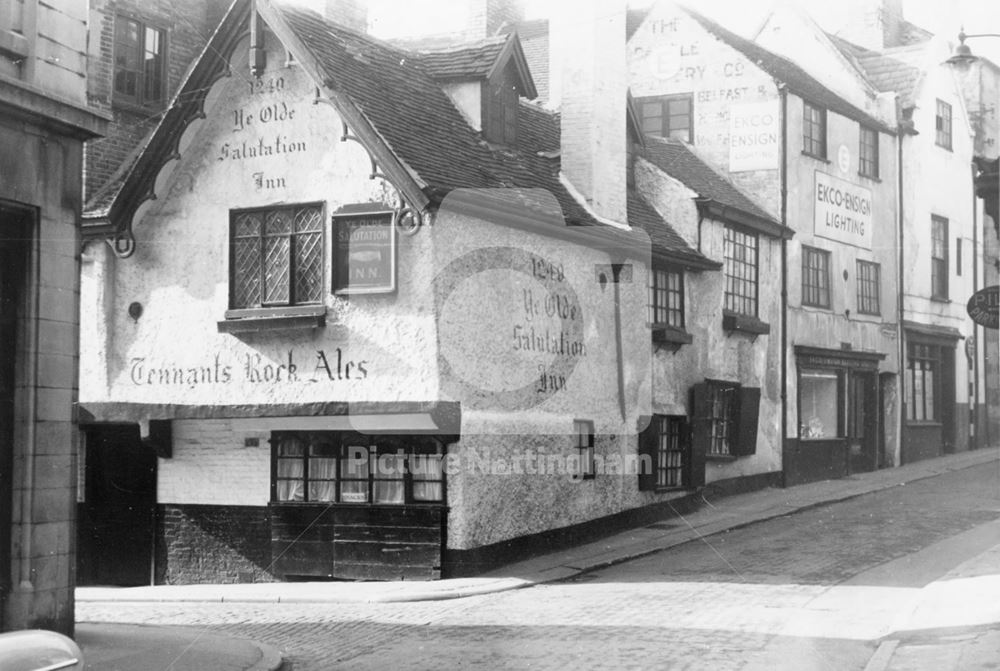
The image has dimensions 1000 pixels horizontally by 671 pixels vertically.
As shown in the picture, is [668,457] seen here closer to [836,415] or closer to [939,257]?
[836,415]

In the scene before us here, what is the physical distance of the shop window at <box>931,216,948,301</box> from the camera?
32.2m

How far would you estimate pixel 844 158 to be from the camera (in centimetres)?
2797

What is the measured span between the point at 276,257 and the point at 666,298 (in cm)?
748

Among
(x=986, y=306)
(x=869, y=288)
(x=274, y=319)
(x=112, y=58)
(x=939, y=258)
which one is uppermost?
(x=112, y=58)

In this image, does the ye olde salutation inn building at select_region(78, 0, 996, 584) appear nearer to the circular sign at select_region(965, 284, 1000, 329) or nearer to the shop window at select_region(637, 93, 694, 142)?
the shop window at select_region(637, 93, 694, 142)

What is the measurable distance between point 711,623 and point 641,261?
923cm

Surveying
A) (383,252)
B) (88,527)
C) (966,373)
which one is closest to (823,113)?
(966,373)

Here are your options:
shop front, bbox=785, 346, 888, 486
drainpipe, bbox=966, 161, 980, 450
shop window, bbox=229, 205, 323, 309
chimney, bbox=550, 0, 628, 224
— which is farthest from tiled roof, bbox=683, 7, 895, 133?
shop window, bbox=229, 205, 323, 309

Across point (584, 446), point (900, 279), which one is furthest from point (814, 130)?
point (584, 446)

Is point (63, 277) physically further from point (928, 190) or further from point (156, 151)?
point (928, 190)

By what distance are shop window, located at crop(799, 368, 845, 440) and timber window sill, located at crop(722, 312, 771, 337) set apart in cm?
224

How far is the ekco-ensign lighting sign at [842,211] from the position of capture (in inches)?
1070

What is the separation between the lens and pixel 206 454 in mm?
17719

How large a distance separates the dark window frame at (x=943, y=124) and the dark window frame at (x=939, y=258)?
1936 millimetres
